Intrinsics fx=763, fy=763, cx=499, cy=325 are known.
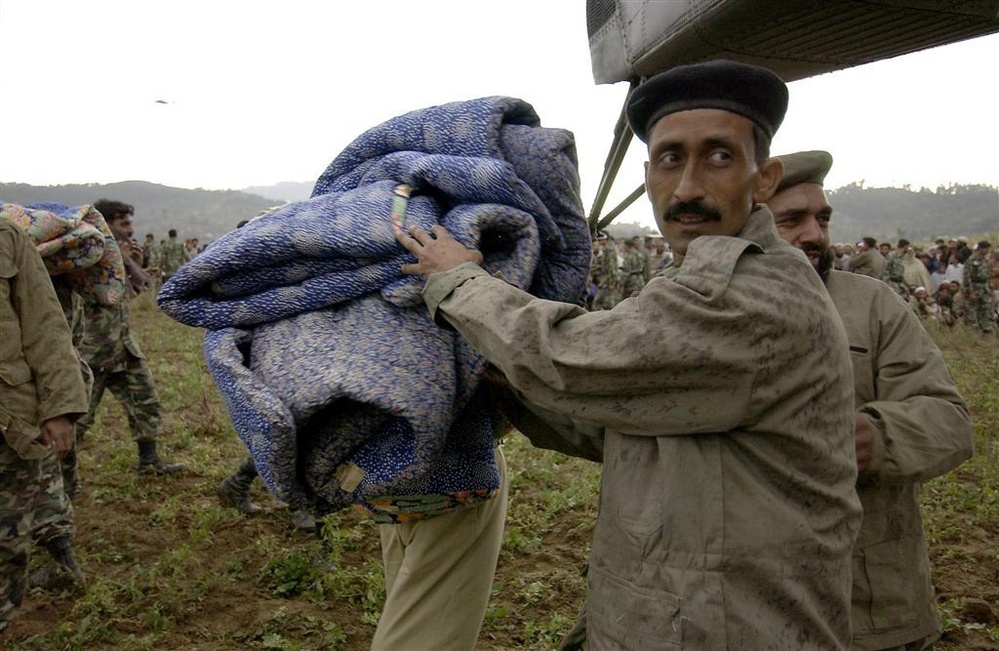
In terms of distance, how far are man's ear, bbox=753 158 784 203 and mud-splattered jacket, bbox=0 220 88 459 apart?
266cm

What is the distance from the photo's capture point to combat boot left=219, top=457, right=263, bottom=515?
4707mm

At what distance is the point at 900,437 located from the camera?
1.78 metres

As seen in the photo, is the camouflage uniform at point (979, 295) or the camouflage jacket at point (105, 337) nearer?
the camouflage jacket at point (105, 337)

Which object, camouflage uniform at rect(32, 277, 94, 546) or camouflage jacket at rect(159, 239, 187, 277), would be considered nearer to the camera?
camouflage uniform at rect(32, 277, 94, 546)

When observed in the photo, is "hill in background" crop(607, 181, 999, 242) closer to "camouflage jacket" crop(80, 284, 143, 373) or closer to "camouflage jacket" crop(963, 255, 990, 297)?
"camouflage jacket" crop(963, 255, 990, 297)

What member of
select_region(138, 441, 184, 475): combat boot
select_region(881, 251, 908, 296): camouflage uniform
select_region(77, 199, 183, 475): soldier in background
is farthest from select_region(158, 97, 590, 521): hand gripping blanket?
select_region(881, 251, 908, 296): camouflage uniform

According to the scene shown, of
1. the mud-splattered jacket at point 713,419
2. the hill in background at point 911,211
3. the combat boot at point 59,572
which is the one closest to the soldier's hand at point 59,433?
the combat boot at point 59,572

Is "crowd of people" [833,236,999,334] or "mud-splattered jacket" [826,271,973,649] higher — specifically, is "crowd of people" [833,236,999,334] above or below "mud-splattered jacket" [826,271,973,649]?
below

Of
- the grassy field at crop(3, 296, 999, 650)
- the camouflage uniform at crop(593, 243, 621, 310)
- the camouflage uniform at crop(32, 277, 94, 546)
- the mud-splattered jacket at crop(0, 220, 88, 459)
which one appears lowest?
the camouflage uniform at crop(593, 243, 621, 310)

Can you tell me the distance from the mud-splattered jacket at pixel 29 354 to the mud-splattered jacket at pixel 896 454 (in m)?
2.77

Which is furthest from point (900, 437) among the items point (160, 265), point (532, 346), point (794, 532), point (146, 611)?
point (160, 265)

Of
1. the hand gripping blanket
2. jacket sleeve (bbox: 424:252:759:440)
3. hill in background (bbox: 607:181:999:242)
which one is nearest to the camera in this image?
jacket sleeve (bbox: 424:252:759:440)

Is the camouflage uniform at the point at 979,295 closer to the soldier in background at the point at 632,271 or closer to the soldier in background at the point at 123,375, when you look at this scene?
the soldier in background at the point at 632,271

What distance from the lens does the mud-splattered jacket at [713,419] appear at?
49.4 inches
